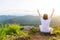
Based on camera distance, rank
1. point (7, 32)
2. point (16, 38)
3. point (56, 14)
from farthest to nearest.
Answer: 1. point (56, 14)
2. point (7, 32)
3. point (16, 38)

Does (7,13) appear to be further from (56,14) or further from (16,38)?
(16,38)

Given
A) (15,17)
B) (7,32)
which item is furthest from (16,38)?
(15,17)

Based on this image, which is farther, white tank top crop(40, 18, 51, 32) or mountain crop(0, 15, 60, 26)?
mountain crop(0, 15, 60, 26)

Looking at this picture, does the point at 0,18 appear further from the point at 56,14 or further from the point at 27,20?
the point at 56,14

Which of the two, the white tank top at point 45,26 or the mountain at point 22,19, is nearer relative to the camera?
the white tank top at point 45,26

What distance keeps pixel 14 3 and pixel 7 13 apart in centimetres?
36

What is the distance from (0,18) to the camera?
682 cm

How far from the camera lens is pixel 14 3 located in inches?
270

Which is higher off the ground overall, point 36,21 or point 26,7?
point 26,7

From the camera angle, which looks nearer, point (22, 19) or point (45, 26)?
point (45, 26)

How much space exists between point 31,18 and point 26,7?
361 mm

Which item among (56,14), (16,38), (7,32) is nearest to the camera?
(16,38)

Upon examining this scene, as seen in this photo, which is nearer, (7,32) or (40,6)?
(7,32)

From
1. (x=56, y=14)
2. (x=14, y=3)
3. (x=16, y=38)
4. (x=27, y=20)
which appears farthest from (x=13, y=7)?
(x=16, y=38)
